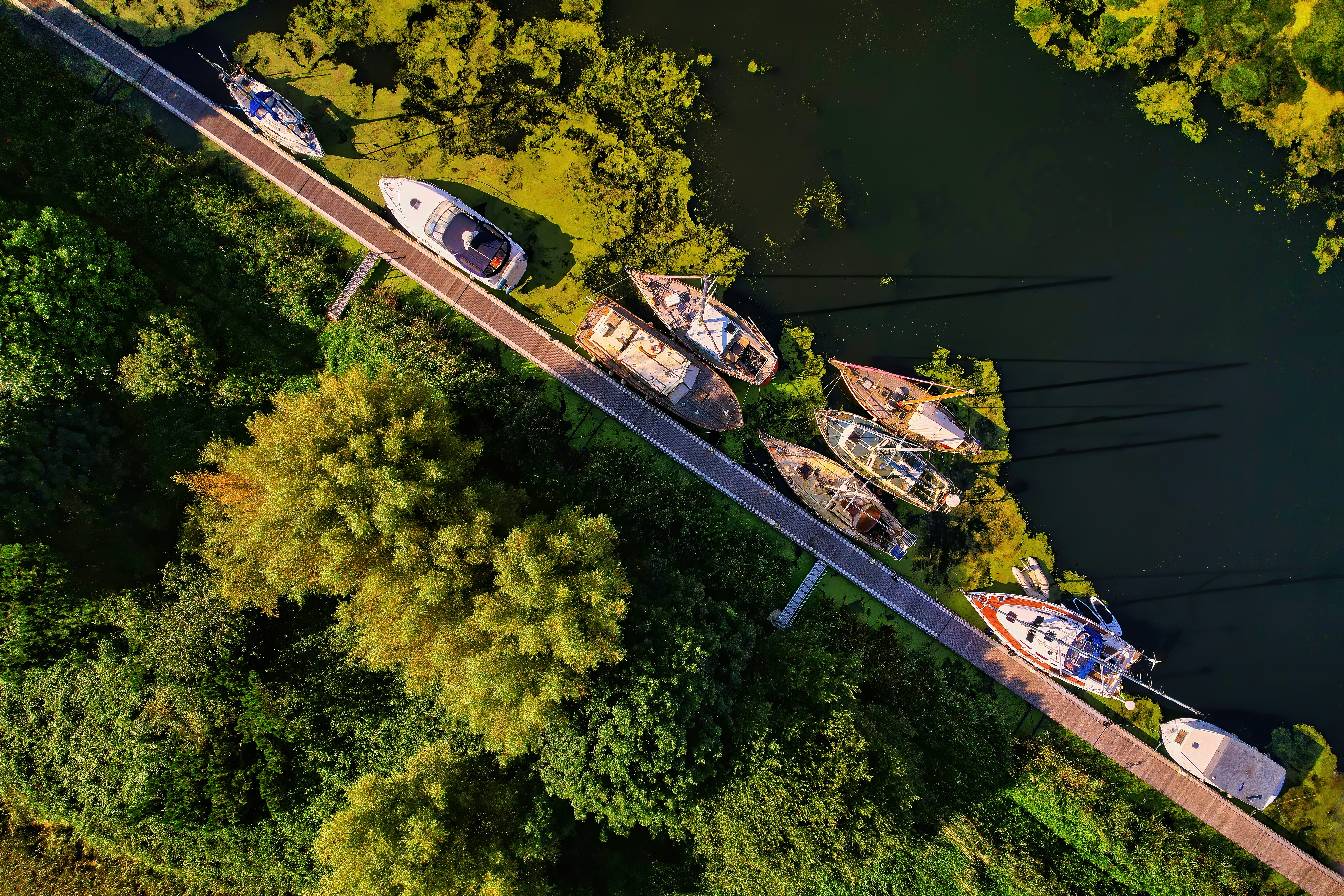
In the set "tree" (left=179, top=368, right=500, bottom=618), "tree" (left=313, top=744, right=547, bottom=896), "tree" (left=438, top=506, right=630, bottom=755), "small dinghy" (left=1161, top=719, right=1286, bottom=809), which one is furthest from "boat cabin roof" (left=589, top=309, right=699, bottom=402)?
"small dinghy" (left=1161, top=719, right=1286, bottom=809)

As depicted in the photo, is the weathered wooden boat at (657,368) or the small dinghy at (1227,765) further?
the small dinghy at (1227,765)

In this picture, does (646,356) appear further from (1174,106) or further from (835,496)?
(1174,106)

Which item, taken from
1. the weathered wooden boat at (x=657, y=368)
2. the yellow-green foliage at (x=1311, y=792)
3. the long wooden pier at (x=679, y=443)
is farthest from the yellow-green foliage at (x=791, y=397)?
the yellow-green foliage at (x=1311, y=792)

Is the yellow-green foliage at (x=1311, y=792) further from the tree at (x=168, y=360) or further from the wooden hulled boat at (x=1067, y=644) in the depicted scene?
the tree at (x=168, y=360)

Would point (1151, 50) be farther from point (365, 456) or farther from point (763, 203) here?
point (365, 456)

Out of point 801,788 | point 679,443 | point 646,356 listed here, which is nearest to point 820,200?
point 646,356

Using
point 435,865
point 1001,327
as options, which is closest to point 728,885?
point 435,865
